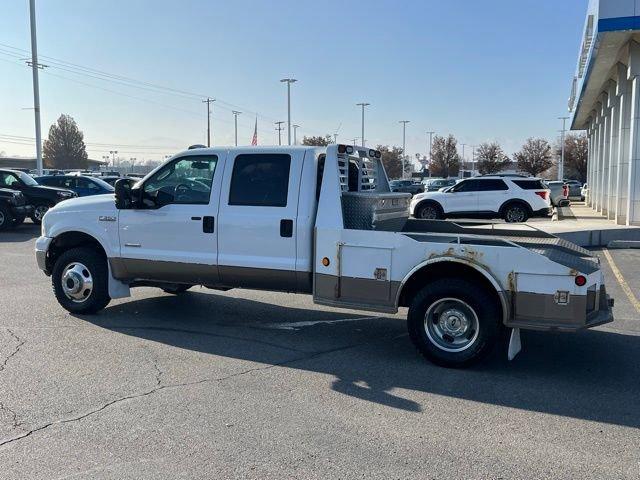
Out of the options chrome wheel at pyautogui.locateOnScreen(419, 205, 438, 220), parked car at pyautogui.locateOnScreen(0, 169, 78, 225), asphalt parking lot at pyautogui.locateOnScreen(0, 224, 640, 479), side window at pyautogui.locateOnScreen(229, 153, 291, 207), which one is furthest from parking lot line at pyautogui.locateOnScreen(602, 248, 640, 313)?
parked car at pyautogui.locateOnScreen(0, 169, 78, 225)

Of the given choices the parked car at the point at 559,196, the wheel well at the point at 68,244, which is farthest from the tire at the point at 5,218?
the parked car at the point at 559,196

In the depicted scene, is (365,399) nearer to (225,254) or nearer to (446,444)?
(446,444)

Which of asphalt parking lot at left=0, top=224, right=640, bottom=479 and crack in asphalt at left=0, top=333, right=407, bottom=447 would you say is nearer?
asphalt parking lot at left=0, top=224, right=640, bottom=479

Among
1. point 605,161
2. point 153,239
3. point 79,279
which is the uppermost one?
point 605,161

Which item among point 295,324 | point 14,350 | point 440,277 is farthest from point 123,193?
point 440,277

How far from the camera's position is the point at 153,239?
23.4ft

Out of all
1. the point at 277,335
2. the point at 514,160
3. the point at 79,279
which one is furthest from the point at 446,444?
the point at 514,160

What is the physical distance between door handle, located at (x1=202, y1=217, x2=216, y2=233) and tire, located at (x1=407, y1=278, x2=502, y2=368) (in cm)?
242

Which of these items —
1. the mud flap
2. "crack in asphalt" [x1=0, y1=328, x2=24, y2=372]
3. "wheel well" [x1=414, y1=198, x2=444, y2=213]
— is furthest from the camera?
"wheel well" [x1=414, y1=198, x2=444, y2=213]

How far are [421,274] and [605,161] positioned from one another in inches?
1009

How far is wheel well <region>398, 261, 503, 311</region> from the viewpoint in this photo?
18.3 feet

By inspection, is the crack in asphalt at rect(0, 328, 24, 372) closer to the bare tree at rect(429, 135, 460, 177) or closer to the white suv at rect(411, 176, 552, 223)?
the white suv at rect(411, 176, 552, 223)

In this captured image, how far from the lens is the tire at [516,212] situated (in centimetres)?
2177

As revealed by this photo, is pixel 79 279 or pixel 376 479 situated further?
pixel 79 279
